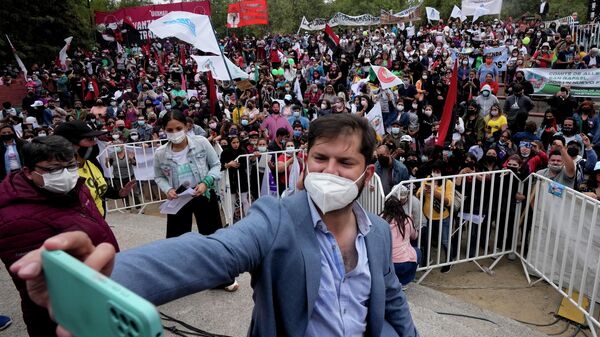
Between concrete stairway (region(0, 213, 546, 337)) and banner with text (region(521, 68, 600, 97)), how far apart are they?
774 cm

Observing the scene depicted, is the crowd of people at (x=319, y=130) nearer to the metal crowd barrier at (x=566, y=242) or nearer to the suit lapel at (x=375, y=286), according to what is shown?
the suit lapel at (x=375, y=286)

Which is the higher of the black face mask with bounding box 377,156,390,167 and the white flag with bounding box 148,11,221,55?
the white flag with bounding box 148,11,221,55

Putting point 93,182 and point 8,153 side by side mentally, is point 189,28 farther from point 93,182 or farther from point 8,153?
point 93,182

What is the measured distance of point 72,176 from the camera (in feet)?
8.00

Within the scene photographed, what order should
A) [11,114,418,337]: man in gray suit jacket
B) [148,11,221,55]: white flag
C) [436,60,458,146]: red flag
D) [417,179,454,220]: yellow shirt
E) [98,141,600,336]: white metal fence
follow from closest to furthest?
1. [11,114,418,337]: man in gray suit jacket
2. [98,141,600,336]: white metal fence
3. [417,179,454,220]: yellow shirt
4. [436,60,458,146]: red flag
5. [148,11,221,55]: white flag

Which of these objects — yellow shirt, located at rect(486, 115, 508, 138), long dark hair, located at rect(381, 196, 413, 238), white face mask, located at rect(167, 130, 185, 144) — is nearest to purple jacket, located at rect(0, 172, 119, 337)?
white face mask, located at rect(167, 130, 185, 144)

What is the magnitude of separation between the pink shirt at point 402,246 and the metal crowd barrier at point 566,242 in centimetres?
151

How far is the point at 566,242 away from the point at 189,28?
720 cm

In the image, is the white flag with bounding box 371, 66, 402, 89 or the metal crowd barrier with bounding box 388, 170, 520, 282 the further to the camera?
the white flag with bounding box 371, 66, 402, 89

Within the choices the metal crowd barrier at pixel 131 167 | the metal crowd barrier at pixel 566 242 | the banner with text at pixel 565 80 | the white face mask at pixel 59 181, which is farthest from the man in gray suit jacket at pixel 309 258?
the banner with text at pixel 565 80

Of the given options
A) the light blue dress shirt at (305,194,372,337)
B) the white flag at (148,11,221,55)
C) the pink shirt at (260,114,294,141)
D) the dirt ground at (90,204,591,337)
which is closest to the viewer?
the light blue dress shirt at (305,194,372,337)

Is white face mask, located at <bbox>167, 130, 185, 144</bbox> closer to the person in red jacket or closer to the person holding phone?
the person holding phone

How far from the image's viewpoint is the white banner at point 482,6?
683 inches

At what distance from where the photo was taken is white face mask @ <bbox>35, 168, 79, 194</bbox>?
231 cm
